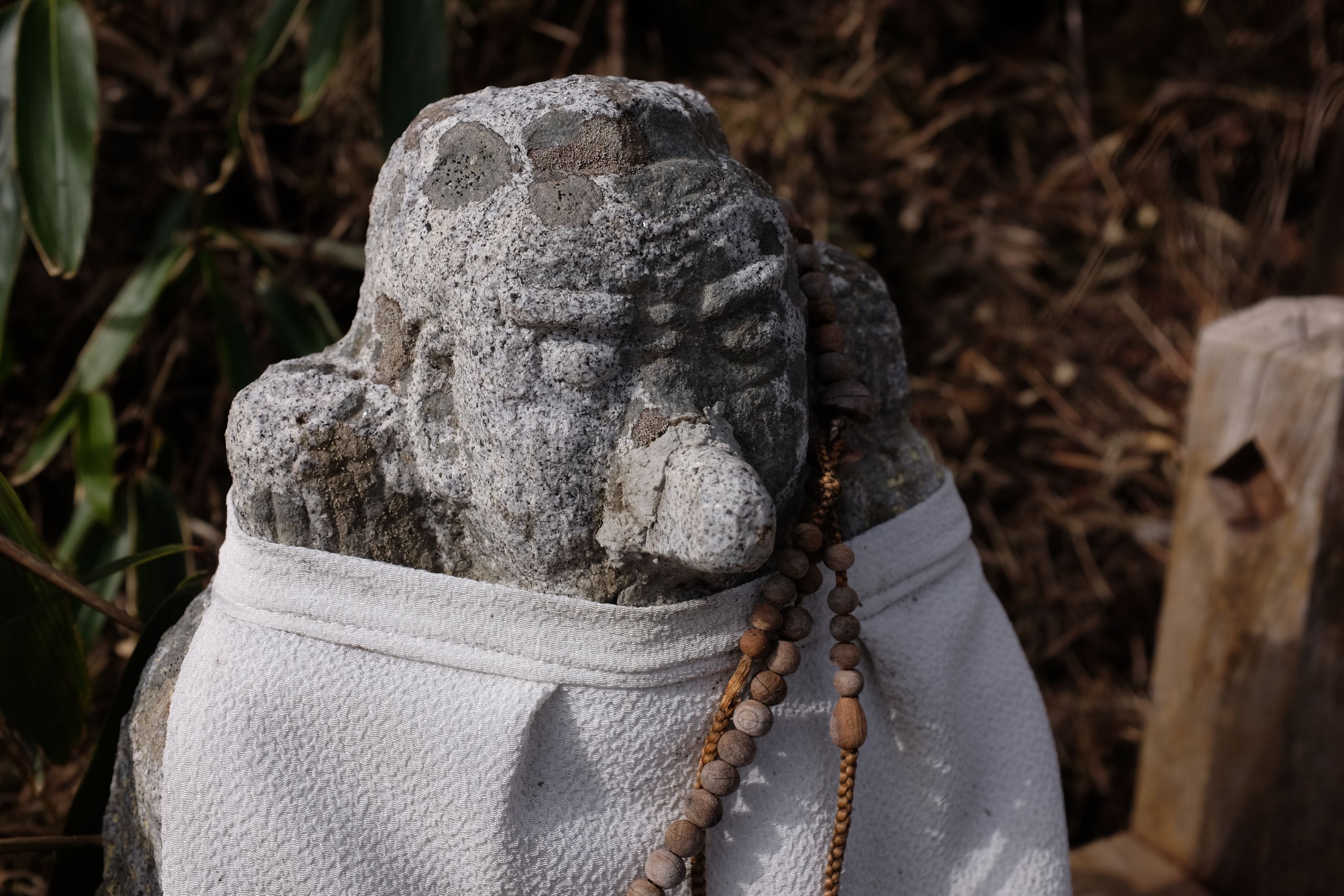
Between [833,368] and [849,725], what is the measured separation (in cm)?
22

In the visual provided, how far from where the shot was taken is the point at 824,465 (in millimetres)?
653

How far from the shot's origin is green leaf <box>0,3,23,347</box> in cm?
105

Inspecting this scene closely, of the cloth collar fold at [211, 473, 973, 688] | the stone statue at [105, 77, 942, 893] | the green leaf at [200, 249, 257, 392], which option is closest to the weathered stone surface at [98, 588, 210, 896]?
the stone statue at [105, 77, 942, 893]

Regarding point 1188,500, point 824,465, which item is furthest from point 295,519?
point 1188,500

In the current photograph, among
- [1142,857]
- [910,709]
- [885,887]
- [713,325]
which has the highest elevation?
[713,325]

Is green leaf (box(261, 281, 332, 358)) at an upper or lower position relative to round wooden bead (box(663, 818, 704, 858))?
upper

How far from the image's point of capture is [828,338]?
680 mm

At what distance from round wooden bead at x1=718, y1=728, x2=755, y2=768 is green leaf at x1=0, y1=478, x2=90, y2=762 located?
0.57 metres

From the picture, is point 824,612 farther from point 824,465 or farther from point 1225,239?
point 1225,239

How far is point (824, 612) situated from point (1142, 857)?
92 centimetres

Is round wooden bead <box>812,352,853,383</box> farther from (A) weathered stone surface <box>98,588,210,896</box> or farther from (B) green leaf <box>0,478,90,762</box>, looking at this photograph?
(B) green leaf <box>0,478,90,762</box>

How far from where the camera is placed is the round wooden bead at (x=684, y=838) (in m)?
0.60

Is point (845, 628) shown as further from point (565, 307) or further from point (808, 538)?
point (565, 307)

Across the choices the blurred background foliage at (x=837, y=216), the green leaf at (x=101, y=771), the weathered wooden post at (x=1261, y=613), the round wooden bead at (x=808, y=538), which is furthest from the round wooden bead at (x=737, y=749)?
the weathered wooden post at (x=1261, y=613)
